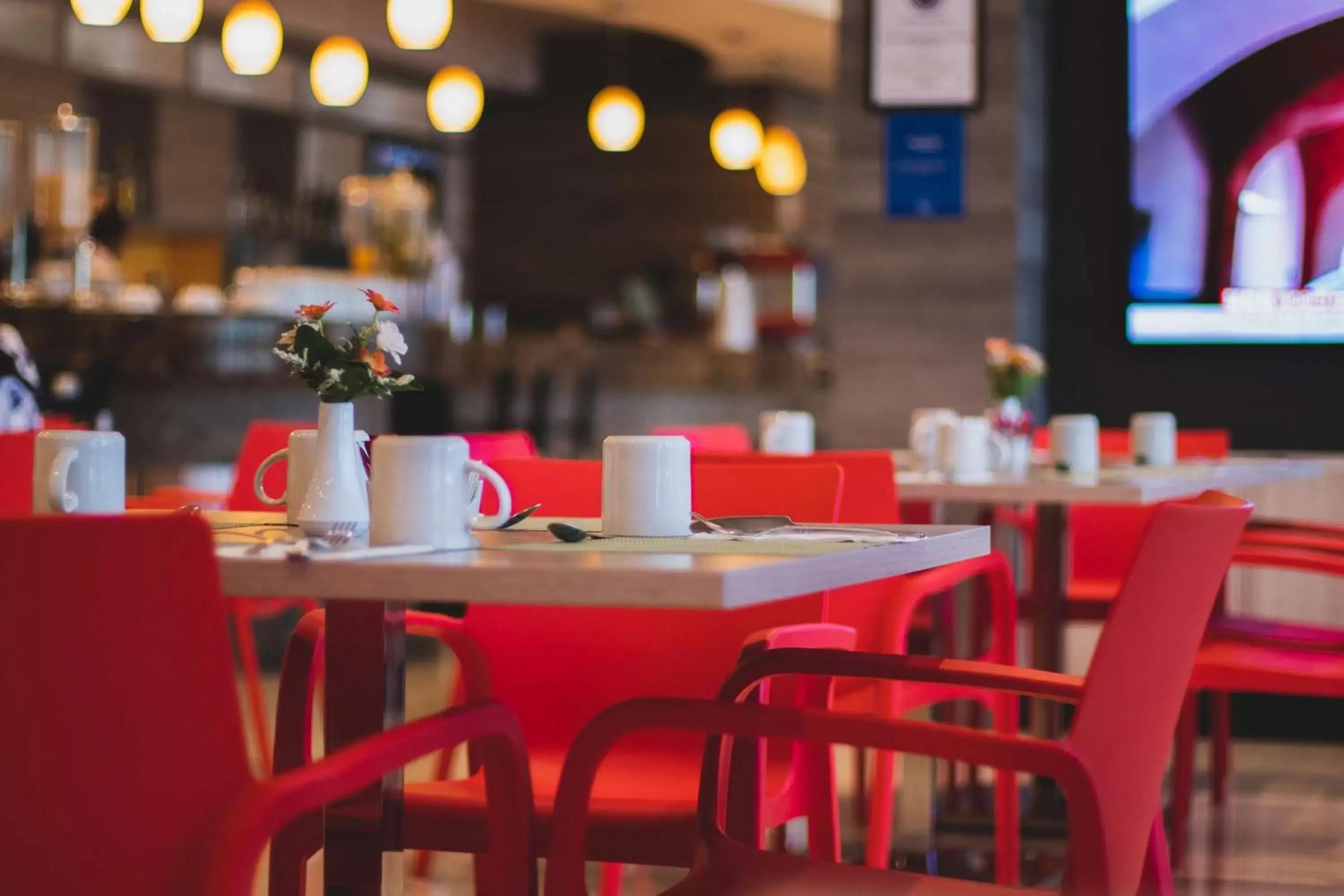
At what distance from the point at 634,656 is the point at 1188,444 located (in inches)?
98.9

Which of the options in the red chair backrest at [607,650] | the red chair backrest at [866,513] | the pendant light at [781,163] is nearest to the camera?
the red chair backrest at [607,650]

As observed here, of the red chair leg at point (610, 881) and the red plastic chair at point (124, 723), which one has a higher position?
the red plastic chair at point (124, 723)

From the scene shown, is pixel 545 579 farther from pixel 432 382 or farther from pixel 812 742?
pixel 432 382

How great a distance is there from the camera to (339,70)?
7.51 metres

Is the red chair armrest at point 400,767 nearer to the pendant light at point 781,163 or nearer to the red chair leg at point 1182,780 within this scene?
the red chair leg at point 1182,780

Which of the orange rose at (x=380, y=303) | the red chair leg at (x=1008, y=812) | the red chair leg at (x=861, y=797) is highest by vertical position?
the orange rose at (x=380, y=303)

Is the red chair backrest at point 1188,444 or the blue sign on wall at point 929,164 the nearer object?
the red chair backrest at point 1188,444

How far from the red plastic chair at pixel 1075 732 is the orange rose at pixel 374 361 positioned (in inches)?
17.4

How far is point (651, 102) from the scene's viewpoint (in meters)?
12.0

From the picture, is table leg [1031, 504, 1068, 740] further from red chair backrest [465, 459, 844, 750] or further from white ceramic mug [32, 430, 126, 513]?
white ceramic mug [32, 430, 126, 513]

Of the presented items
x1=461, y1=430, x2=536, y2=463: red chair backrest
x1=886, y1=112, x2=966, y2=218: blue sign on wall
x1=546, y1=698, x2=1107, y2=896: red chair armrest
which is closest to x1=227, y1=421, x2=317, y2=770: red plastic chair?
x1=461, y1=430, x2=536, y2=463: red chair backrest

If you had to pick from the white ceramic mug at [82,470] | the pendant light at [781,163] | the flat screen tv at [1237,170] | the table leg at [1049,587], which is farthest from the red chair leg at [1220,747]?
the pendant light at [781,163]

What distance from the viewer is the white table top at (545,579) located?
120cm

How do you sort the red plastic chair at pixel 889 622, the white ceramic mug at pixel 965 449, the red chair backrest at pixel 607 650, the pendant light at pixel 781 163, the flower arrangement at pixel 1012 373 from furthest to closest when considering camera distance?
the pendant light at pixel 781 163
the flower arrangement at pixel 1012 373
the white ceramic mug at pixel 965 449
the red plastic chair at pixel 889 622
the red chair backrest at pixel 607 650
